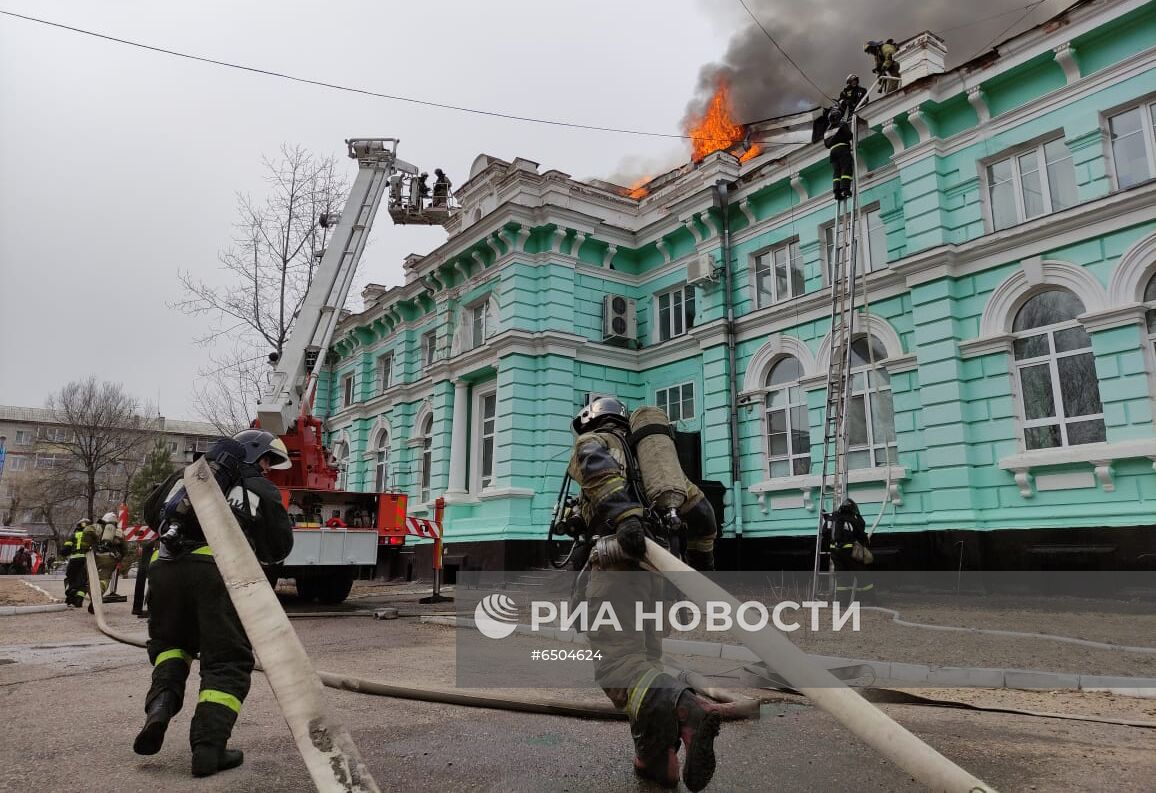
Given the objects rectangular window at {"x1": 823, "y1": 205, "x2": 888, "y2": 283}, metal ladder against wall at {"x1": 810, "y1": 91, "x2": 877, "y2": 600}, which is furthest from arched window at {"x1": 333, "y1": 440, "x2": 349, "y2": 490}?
rectangular window at {"x1": 823, "y1": 205, "x2": 888, "y2": 283}

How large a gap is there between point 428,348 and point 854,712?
20969mm

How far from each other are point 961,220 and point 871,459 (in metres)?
4.25

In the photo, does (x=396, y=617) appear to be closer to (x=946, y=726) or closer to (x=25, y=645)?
(x=25, y=645)

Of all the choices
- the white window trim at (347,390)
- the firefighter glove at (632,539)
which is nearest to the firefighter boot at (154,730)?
the firefighter glove at (632,539)

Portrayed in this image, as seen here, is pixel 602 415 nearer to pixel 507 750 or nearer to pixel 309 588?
pixel 507 750

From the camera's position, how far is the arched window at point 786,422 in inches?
550

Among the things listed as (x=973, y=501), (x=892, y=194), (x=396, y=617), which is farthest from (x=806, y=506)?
(x=396, y=617)

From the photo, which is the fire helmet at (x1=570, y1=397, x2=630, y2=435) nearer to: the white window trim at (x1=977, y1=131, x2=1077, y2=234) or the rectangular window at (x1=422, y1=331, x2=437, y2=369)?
the white window trim at (x1=977, y1=131, x2=1077, y2=234)

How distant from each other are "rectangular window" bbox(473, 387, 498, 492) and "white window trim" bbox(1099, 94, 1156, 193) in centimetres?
1282

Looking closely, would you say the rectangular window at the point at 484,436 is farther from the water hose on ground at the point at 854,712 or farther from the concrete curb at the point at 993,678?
the water hose on ground at the point at 854,712

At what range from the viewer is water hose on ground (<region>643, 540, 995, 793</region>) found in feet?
6.53

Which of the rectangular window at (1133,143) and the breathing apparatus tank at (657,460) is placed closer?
the breathing apparatus tank at (657,460)

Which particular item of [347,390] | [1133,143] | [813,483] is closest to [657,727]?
[813,483]
